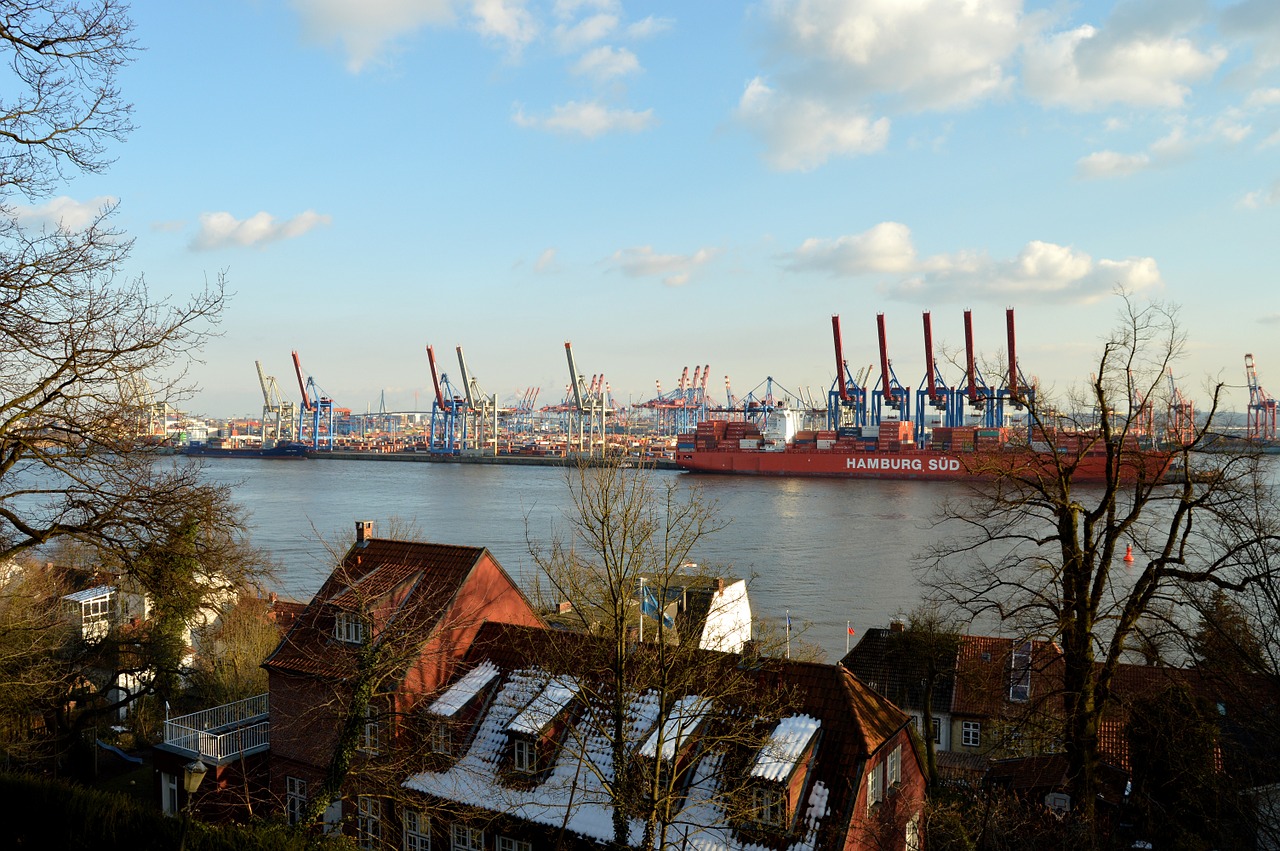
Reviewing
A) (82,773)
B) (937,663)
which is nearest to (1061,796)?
(937,663)

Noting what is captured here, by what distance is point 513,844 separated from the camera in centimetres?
855

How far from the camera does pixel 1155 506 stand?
134 ft

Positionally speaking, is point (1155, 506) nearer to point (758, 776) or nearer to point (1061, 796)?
point (1061, 796)

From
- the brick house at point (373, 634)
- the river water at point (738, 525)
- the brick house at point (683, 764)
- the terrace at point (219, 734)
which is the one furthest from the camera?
the river water at point (738, 525)

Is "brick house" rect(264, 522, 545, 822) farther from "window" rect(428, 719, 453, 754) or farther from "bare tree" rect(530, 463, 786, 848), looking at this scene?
"bare tree" rect(530, 463, 786, 848)

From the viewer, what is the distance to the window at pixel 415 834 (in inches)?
356

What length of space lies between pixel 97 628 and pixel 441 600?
10340 millimetres

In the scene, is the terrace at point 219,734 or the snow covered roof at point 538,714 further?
the terrace at point 219,734

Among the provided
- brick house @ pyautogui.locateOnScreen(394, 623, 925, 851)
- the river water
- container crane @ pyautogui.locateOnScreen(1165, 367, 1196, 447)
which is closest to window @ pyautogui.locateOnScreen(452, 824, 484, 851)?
brick house @ pyautogui.locateOnScreen(394, 623, 925, 851)

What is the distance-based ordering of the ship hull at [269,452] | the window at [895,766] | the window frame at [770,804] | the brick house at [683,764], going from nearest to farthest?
the window frame at [770,804] → the brick house at [683,764] → the window at [895,766] → the ship hull at [269,452]

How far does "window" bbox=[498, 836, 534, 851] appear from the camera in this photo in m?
8.45

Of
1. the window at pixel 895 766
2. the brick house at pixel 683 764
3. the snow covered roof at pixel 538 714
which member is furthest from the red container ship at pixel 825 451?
the snow covered roof at pixel 538 714

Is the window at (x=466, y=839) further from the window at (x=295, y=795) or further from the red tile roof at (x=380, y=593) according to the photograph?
the window at (x=295, y=795)

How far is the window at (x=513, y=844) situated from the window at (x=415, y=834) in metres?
0.80
